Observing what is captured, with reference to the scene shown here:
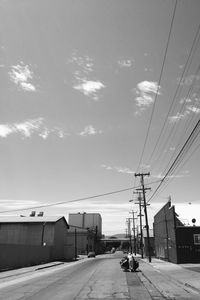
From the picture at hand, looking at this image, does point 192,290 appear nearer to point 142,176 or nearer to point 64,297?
point 64,297

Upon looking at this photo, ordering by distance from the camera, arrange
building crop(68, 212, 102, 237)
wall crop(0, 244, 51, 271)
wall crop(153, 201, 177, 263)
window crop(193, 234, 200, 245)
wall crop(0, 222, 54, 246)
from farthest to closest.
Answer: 1. building crop(68, 212, 102, 237)
2. wall crop(0, 222, 54, 246)
3. wall crop(153, 201, 177, 263)
4. window crop(193, 234, 200, 245)
5. wall crop(0, 244, 51, 271)

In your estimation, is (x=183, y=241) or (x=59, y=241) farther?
(x=59, y=241)

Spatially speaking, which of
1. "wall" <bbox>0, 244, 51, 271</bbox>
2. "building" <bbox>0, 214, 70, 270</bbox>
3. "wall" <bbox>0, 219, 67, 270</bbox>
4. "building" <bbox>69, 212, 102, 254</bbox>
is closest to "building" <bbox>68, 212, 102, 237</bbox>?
"building" <bbox>69, 212, 102, 254</bbox>

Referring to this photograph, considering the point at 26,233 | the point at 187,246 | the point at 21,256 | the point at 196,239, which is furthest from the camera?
the point at 26,233

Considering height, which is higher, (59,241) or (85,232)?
(85,232)

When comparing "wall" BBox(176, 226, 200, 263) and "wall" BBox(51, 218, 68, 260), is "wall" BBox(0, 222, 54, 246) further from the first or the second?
"wall" BBox(176, 226, 200, 263)

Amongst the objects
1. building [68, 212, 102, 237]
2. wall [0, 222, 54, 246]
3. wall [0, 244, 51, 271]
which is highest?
building [68, 212, 102, 237]

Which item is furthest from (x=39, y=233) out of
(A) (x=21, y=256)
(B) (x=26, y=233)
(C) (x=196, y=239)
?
(C) (x=196, y=239)

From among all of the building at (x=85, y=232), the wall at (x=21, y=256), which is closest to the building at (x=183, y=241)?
the wall at (x=21, y=256)

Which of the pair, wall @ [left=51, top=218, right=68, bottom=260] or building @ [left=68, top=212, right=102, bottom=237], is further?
building @ [left=68, top=212, right=102, bottom=237]

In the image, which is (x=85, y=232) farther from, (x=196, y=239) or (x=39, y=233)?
(x=196, y=239)

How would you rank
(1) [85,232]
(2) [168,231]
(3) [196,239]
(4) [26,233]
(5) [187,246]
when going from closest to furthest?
(5) [187,246], (3) [196,239], (2) [168,231], (4) [26,233], (1) [85,232]

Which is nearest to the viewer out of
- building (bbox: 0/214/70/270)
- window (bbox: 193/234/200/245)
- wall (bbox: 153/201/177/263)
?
window (bbox: 193/234/200/245)

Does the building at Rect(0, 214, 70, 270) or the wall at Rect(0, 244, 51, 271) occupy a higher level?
the building at Rect(0, 214, 70, 270)
